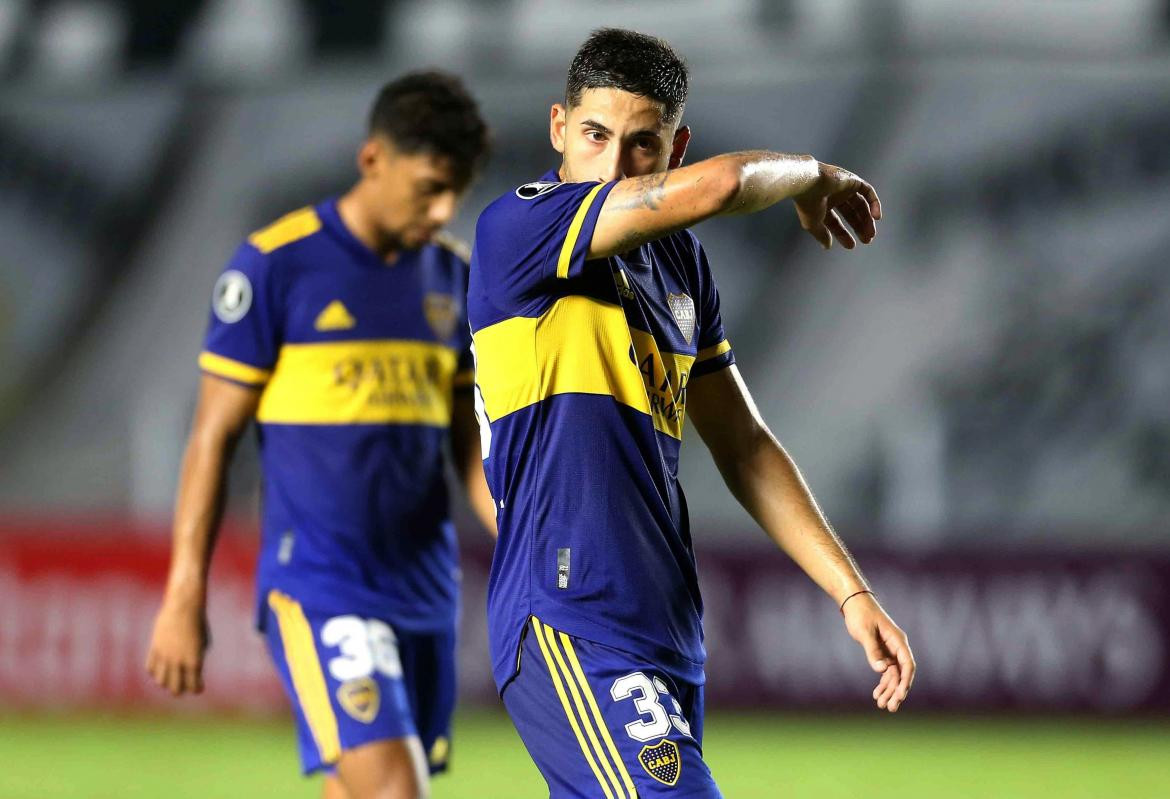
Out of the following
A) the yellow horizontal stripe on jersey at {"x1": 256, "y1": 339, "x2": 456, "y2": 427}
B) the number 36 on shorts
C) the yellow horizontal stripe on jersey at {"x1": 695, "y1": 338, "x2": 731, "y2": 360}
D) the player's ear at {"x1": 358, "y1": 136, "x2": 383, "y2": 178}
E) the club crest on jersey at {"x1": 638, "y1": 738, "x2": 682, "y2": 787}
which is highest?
the player's ear at {"x1": 358, "y1": 136, "x2": 383, "y2": 178}

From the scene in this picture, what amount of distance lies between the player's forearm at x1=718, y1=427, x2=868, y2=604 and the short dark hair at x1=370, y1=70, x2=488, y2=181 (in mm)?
1804

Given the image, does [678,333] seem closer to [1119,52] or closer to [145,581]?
[145,581]

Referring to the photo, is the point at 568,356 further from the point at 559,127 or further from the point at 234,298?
the point at 234,298

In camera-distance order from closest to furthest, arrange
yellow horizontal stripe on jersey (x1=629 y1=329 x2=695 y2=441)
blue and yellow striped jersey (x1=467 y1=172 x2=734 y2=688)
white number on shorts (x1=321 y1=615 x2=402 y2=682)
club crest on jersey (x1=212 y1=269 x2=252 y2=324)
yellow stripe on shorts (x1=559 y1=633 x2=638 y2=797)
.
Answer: yellow stripe on shorts (x1=559 y1=633 x2=638 y2=797) < blue and yellow striped jersey (x1=467 y1=172 x2=734 y2=688) < yellow horizontal stripe on jersey (x1=629 y1=329 x2=695 y2=441) < white number on shorts (x1=321 y1=615 x2=402 y2=682) < club crest on jersey (x1=212 y1=269 x2=252 y2=324)

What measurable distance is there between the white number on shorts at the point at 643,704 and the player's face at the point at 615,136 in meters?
0.94

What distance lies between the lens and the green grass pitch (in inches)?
297

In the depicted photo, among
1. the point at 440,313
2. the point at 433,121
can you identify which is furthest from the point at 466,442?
the point at 433,121

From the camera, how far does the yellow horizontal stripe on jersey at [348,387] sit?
15.4 feet

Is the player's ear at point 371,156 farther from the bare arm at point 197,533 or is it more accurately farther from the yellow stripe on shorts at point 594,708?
the yellow stripe on shorts at point 594,708

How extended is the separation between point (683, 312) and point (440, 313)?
1.78 m

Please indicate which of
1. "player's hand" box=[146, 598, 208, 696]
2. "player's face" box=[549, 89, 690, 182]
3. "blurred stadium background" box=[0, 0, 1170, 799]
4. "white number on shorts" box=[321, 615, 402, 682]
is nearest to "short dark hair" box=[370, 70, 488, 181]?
"white number on shorts" box=[321, 615, 402, 682]

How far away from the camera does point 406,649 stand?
4.67m

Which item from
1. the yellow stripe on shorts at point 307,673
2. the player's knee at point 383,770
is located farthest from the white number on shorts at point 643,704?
the yellow stripe on shorts at point 307,673

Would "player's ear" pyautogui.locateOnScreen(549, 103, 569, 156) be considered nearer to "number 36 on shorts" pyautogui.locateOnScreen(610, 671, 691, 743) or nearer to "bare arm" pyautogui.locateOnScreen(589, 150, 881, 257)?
"bare arm" pyautogui.locateOnScreen(589, 150, 881, 257)
